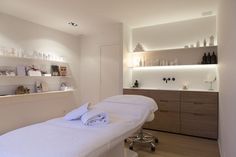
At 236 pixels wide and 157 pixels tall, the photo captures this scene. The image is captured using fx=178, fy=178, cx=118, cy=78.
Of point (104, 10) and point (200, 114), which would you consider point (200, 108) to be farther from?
point (104, 10)

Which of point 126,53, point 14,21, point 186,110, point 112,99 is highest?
point 14,21

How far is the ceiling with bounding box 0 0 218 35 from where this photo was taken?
304 centimetres

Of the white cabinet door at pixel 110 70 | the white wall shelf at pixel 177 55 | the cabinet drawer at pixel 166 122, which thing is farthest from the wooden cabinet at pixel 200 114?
the white cabinet door at pixel 110 70

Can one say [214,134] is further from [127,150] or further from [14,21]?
[14,21]

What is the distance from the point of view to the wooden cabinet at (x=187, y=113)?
3.30 metres

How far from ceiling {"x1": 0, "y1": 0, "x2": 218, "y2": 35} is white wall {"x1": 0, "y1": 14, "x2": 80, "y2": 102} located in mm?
165

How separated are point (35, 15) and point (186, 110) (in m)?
3.57

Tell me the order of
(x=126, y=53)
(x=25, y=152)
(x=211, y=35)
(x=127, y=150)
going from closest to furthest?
1. (x=25, y=152)
2. (x=127, y=150)
3. (x=211, y=35)
4. (x=126, y=53)

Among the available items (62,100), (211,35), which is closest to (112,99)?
(62,100)

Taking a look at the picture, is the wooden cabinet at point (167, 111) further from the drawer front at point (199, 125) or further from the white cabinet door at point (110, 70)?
the white cabinet door at point (110, 70)

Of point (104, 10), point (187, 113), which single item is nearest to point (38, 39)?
point (104, 10)

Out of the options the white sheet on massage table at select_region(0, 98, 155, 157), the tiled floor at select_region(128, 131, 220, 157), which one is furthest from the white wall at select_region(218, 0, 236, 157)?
the white sheet on massage table at select_region(0, 98, 155, 157)

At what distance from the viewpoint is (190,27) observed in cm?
395

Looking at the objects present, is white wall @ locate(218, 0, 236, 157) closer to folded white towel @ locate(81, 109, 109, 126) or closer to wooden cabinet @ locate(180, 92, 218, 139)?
folded white towel @ locate(81, 109, 109, 126)
